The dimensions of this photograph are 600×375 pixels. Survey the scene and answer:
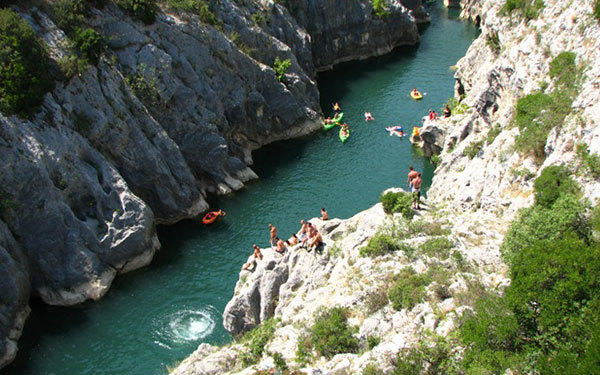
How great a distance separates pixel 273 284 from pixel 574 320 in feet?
53.9

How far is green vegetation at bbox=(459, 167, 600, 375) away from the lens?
→ 16406 millimetres

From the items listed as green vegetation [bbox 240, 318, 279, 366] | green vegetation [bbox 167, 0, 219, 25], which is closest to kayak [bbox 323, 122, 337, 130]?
green vegetation [bbox 167, 0, 219, 25]

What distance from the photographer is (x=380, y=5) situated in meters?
79.2

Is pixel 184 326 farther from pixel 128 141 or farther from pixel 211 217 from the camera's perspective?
pixel 128 141

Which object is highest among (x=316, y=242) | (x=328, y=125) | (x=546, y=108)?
(x=546, y=108)

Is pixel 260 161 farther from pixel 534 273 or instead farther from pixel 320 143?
pixel 534 273

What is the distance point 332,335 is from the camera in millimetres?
21719

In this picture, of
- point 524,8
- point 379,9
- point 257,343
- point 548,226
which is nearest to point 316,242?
point 257,343

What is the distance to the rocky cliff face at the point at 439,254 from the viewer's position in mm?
21203

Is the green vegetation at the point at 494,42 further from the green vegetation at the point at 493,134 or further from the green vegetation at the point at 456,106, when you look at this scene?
the green vegetation at the point at 493,134

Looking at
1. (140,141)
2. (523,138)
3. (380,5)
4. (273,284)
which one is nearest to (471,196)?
(523,138)

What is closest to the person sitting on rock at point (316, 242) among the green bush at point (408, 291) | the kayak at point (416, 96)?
the green bush at point (408, 291)

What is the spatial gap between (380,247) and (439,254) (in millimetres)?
2639

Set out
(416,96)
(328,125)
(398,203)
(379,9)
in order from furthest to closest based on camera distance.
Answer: (379,9), (416,96), (328,125), (398,203)
